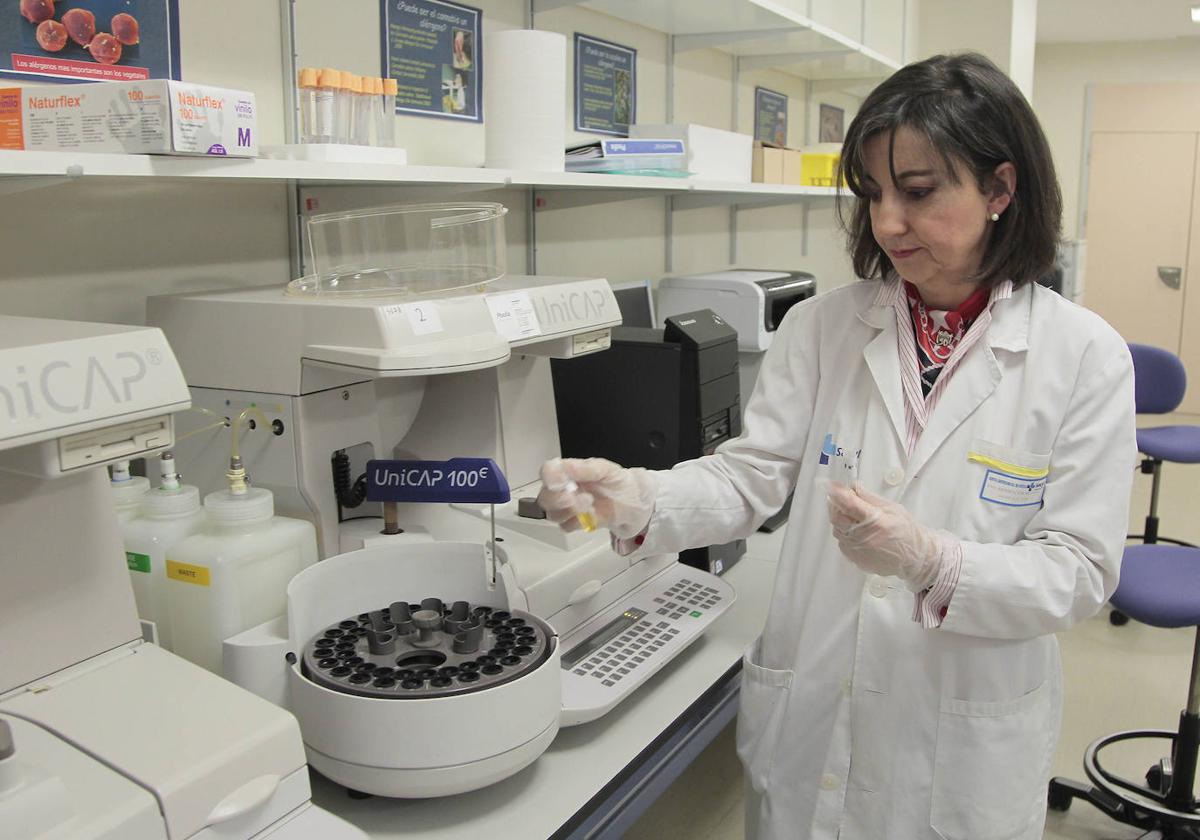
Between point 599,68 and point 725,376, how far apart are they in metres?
1.10

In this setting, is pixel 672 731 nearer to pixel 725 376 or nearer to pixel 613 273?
pixel 725 376

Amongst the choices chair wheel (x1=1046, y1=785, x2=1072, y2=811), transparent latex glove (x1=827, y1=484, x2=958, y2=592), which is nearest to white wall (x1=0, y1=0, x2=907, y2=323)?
transparent latex glove (x1=827, y1=484, x2=958, y2=592)

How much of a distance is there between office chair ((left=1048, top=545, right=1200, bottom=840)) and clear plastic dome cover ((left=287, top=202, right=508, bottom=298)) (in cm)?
152

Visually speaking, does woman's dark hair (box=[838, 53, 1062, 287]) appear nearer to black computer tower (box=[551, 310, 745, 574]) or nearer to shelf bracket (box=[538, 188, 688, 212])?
black computer tower (box=[551, 310, 745, 574])

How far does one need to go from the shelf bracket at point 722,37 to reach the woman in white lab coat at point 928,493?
1581 mm

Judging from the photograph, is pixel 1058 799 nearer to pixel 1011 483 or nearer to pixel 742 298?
pixel 742 298

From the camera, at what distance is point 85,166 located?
1062 millimetres

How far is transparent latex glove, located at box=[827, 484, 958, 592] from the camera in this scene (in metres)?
1.08

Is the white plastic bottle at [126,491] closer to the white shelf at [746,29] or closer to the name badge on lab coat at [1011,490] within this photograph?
the name badge on lab coat at [1011,490]

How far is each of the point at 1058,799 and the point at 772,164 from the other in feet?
6.13

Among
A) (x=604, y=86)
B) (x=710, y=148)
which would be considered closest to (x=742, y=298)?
(x=710, y=148)

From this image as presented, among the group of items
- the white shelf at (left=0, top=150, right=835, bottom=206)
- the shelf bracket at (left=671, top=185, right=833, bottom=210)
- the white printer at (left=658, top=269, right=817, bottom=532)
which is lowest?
the white printer at (left=658, top=269, right=817, bottom=532)

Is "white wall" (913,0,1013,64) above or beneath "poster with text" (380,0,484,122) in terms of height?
above

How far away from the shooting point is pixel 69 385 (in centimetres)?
86
